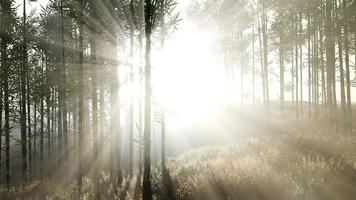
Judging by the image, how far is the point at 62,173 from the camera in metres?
23.5

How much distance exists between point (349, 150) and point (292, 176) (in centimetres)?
433

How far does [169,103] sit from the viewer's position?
14805 millimetres

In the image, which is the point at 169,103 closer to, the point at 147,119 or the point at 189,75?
the point at 147,119

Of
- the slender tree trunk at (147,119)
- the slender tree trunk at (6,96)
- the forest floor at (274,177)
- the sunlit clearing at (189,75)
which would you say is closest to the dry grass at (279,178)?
the forest floor at (274,177)

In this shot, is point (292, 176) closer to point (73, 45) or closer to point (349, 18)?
Answer: point (349, 18)

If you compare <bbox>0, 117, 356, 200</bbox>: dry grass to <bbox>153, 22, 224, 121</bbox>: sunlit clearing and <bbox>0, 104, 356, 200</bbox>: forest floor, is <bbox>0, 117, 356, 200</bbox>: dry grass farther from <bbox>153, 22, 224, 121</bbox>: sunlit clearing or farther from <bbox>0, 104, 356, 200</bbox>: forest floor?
<bbox>153, 22, 224, 121</bbox>: sunlit clearing

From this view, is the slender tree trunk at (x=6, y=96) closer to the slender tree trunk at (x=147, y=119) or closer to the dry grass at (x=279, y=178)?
the dry grass at (x=279, y=178)

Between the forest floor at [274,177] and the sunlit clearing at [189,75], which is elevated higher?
the sunlit clearing at [189,75]

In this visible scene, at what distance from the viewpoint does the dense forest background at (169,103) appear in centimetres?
909

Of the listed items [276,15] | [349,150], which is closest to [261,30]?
[276,15]

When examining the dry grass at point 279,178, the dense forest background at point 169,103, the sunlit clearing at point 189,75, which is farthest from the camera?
the sunlit clearing at point 189,75

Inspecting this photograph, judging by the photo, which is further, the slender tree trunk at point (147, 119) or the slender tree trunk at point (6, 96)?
the slender tree trunk at point (6, 96)

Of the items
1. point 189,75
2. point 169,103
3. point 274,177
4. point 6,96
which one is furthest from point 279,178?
point 189,75

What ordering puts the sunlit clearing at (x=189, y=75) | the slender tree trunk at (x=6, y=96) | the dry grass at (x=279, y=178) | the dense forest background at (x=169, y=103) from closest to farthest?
the dry grass at (x=279, y=178) → the dense forest background at (x=169, y=103) → the sunlit clearing at (x=189, y=75) → the slender tree trunk at (x=6, y=96)
